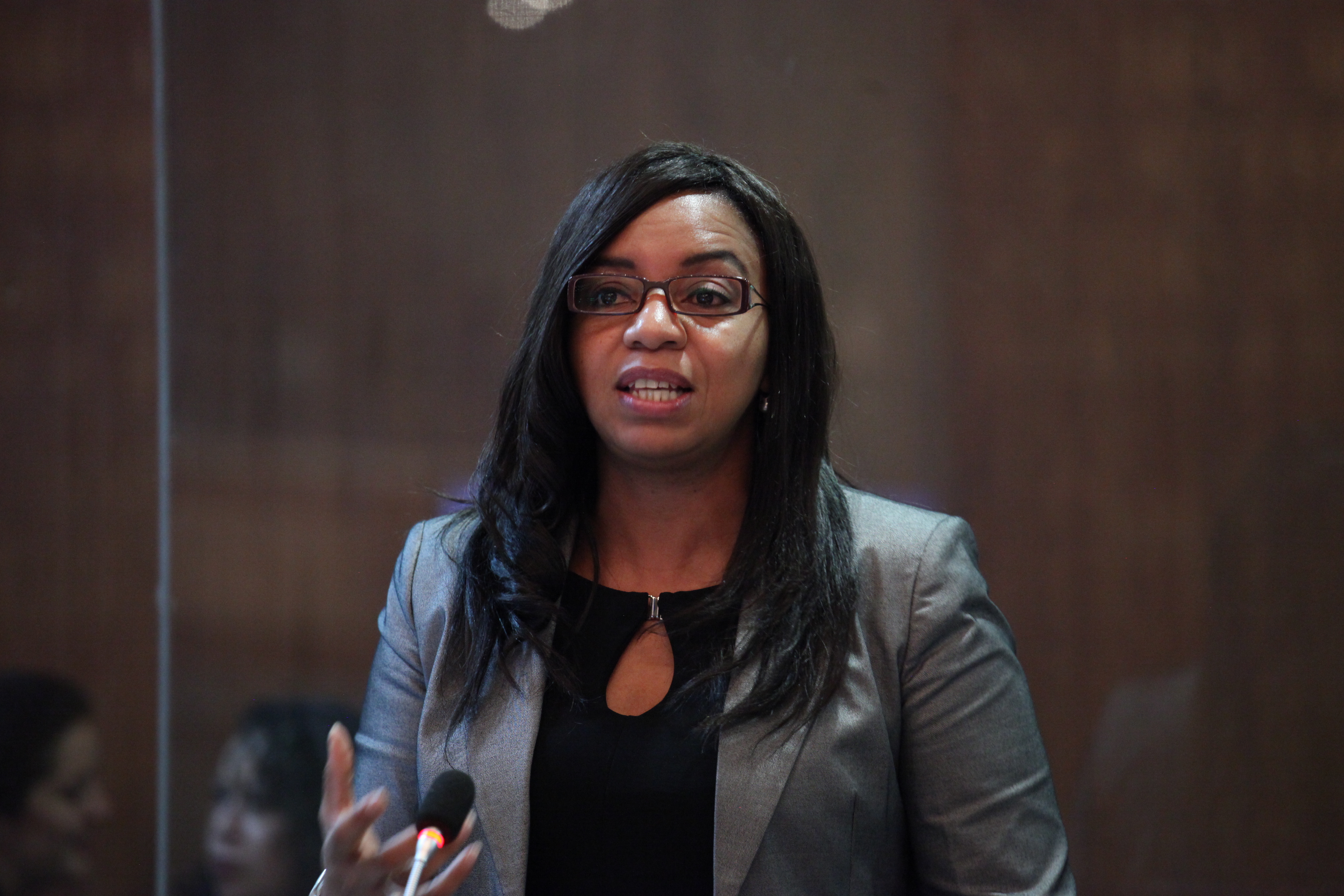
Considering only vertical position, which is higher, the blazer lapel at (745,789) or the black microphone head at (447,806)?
the black microphone head at (447,806)

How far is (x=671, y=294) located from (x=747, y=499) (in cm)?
29

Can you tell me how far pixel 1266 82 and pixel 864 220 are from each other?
782 millimetres

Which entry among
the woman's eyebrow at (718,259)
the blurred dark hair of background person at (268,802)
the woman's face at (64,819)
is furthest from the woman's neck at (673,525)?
the woman's face at (64,819)

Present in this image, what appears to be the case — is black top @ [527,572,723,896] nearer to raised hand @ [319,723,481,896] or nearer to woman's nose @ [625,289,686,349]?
raised hand @ [319,723,481,896]

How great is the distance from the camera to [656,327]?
127 centimetres

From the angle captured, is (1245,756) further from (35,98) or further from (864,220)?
(35,98)

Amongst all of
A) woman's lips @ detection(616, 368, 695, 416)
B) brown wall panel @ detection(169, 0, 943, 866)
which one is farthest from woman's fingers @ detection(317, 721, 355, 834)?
brown wall panel @ detection(169, 0, 943, 866)

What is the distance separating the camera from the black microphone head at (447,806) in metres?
0.89

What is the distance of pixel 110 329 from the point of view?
2.21 m

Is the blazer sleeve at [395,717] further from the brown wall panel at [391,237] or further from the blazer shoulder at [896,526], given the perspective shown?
the brown wall panel at [391,237]

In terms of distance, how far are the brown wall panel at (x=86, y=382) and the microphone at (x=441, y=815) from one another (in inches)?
61.2

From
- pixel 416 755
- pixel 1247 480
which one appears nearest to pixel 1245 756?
pixel 1247 480

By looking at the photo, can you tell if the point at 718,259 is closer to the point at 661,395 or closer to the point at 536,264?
the point at 661,395

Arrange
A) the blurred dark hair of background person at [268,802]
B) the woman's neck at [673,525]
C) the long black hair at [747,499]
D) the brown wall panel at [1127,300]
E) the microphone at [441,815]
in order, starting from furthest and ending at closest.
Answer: the blurred dark hair of background person at [268,802], the brown wall panel at [1127,300], the woman's neck at [673,525], the long black hair at [747,499], the microphone at [441,815]
